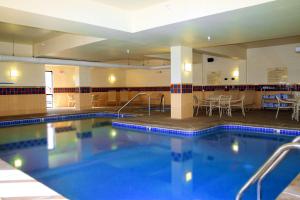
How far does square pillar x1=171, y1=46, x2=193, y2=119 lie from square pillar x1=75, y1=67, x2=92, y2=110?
5.91 m

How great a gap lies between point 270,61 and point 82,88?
9.00 m

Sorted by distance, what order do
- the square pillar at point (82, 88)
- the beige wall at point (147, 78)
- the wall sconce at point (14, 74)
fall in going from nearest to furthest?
the wall sconce at point (14, 74) → the square pillar at point (82, 88) → the beige wall at point (147, 78)

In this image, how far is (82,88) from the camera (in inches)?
512

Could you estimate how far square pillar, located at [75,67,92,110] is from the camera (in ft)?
42.3

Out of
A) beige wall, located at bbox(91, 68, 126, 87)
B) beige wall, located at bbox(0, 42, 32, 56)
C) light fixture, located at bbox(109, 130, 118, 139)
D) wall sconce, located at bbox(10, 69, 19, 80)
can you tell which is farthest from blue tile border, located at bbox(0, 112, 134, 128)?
beige wall, located at bbox(91, 68, 126, 87)

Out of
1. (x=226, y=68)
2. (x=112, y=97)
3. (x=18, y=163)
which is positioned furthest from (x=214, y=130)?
(x=112, y=97)

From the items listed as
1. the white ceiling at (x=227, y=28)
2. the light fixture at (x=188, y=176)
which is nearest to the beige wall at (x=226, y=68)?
the white ceiling at (x=227, y=28)

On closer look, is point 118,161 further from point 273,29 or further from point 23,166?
point 273,29

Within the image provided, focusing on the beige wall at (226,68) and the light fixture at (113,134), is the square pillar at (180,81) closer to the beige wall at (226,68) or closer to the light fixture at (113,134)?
the light fixture at (113,134)

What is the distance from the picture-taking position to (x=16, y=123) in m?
9.17

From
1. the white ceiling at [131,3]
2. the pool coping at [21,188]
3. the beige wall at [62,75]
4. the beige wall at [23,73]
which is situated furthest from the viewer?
the beige wall at [62,75]

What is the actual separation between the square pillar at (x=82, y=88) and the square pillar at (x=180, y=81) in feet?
19.4

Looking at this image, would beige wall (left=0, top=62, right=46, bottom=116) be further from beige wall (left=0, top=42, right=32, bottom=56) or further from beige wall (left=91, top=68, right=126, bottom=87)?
beige wall (left=91, top=68, right=126, bottom=87)

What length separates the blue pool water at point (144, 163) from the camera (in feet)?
11.3
